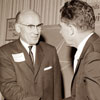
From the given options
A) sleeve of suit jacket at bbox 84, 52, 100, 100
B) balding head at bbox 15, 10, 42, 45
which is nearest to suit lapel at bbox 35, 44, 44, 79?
balding head at bbox 15, 10, 42, 45

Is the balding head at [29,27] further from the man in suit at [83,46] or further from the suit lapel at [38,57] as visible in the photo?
the man in suit at [83,46]

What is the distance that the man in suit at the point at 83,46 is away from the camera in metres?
1.36

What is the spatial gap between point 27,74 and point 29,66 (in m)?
0.09

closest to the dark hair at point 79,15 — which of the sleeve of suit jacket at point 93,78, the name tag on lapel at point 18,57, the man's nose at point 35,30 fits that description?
the sleeve of suit jacket at point 93,78

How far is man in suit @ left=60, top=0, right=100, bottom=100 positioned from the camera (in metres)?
1.36

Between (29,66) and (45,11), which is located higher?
(45,11)

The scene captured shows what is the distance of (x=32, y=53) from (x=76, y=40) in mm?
949

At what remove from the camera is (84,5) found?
1.69 metres

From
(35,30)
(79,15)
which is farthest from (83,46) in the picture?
(35,30)

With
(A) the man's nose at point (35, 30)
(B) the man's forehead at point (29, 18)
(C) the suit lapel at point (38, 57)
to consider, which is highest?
(B) the man's forehead at point (29, 18)

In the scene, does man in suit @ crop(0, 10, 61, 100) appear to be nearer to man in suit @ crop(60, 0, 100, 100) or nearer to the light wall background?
the light wall background

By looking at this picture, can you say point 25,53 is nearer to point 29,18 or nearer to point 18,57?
point 18,57

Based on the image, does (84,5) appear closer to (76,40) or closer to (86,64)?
(76,40)

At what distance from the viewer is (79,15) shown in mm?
1648
